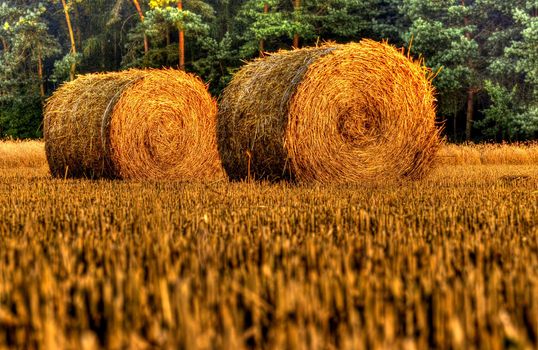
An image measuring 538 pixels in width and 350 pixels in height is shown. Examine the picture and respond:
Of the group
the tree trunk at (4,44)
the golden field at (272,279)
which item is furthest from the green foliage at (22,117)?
the golden field at (272,279)

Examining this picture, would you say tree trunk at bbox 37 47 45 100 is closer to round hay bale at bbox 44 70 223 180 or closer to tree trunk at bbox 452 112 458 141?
tree trunk at bbox 452 112 458 141

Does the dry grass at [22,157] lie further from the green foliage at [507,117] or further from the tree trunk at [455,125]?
the tree trunk at [455,125]

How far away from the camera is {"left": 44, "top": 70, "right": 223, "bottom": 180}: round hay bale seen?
1112 cm

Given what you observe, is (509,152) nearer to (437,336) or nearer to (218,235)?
(218,235)

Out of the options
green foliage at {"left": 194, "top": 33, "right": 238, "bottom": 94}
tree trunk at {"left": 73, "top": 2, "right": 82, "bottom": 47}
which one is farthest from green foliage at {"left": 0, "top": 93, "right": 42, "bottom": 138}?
green foliage at {"left": 194, "top": 33, "right": 238, "bottom": 94}

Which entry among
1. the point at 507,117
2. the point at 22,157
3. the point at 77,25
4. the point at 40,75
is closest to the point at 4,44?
the point at 77,25

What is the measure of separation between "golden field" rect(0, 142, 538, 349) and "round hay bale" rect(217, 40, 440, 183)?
11.7 ft

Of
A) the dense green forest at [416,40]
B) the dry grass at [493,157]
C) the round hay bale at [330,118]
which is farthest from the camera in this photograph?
the dense green forest at [416,40]

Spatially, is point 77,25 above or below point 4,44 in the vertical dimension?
above

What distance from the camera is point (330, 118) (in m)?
9.71

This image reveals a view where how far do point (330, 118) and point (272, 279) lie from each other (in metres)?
7.31

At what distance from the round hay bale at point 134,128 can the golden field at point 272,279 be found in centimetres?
540

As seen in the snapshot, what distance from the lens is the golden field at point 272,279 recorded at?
1927 millimetres

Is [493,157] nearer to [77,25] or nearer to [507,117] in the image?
[507,117]
